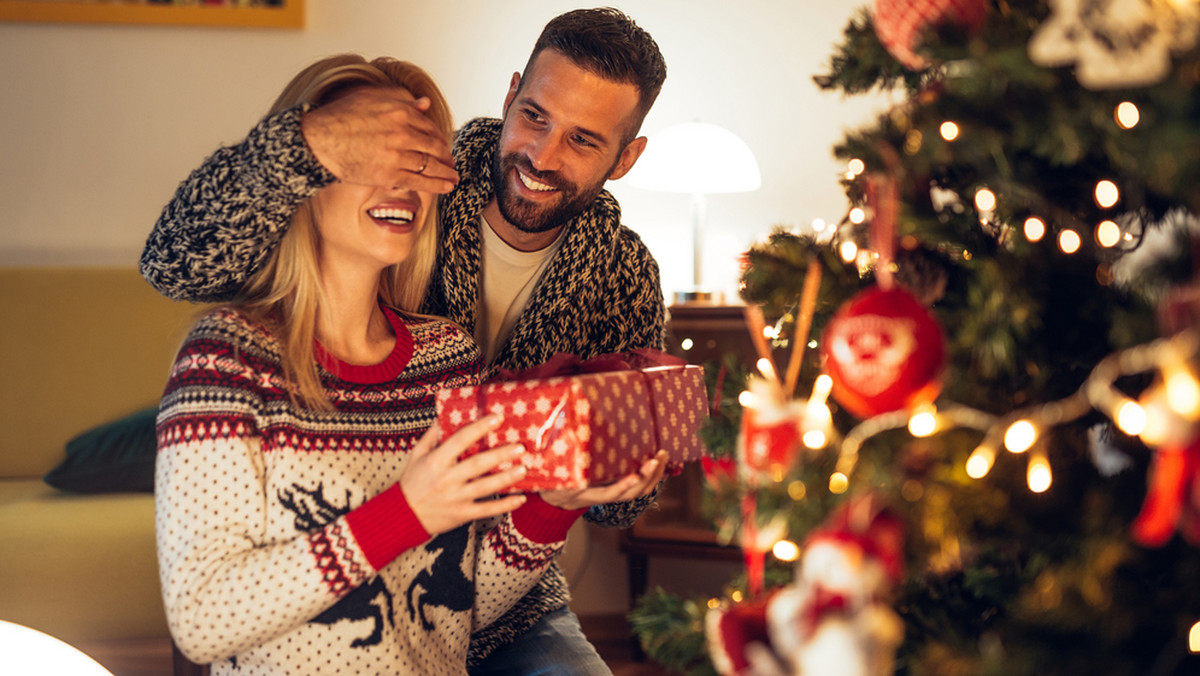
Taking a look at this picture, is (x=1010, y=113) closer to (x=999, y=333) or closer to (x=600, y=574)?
(x=999, y=333)

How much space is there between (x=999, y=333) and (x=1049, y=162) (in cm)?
18

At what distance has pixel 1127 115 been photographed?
1.83 feet

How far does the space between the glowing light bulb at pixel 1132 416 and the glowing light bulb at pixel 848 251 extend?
278 mm

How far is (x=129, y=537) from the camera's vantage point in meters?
2.04

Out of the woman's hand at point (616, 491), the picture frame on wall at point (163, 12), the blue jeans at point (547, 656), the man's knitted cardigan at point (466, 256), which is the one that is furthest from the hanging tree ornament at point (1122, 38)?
the picture frame on wall at point (163, 12)

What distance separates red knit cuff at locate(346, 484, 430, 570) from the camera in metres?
1.03

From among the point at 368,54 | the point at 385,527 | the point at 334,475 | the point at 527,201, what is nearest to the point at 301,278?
the point at 334,475

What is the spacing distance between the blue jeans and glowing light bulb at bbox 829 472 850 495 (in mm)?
811

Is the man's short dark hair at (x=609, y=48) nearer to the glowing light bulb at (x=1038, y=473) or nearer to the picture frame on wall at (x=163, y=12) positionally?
the glowing light bulb at (x=1038, y=473)

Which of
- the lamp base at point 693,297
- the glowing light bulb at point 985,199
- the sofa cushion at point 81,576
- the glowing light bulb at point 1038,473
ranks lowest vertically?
the sofa cushion at point 81,576

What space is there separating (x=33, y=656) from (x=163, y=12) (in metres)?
2.28

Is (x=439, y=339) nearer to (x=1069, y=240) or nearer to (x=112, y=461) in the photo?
→ (x=1069, y=240)

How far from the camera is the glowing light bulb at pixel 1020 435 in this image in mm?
592

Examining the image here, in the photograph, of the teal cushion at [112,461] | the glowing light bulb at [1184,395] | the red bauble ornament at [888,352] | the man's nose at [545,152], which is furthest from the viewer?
the teal cushion at [112,461]
